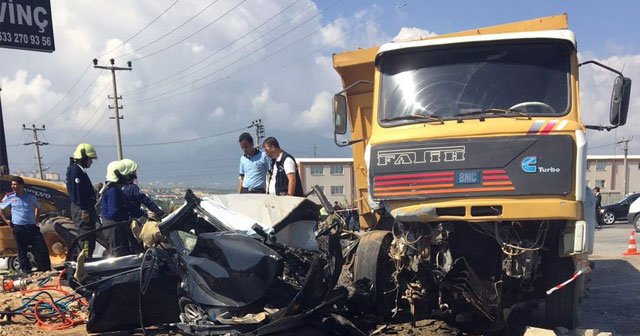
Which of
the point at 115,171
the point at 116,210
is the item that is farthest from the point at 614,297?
the point at 115,171

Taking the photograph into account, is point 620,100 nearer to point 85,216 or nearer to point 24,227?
point 85,216

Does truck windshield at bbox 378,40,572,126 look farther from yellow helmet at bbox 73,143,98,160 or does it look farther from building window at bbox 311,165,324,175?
building window at bbox 311,165,324,175

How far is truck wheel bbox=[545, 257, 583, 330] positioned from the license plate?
1.11 metres

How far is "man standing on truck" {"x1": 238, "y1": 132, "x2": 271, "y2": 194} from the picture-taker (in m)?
7.59

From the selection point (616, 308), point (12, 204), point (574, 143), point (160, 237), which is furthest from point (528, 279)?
point (12, 204)

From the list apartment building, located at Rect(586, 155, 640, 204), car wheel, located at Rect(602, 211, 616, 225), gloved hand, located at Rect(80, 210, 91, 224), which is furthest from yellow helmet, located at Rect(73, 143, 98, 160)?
apartment building, located at Rect(586, 155, 640, 204)

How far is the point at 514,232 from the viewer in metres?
4.29

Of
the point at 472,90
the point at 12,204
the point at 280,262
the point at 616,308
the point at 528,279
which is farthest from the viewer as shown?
the point at 12,204

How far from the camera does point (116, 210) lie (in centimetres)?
624

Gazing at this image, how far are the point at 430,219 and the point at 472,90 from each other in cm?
134

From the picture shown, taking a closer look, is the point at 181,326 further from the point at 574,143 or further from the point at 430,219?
the point at 574,143

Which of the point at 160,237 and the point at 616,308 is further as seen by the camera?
the point at 616,308

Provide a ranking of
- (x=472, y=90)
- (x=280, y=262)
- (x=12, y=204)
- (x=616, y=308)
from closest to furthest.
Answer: (x=280, y=262) → (x=472, y=90) → (x=616, y=308) → (x=12, y=204)

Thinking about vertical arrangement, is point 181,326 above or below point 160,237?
below
